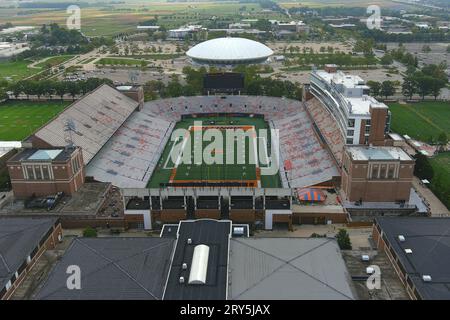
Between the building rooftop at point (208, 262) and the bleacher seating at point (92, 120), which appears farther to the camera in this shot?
the bleacher seating at point (92, 120)

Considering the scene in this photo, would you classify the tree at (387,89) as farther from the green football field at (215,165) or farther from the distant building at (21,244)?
the distant building at (21,244)

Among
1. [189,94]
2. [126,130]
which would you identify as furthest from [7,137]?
[189,94]

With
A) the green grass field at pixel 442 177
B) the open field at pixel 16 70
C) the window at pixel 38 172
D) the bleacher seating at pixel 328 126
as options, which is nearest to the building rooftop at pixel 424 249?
the green grass field at pixel 442 177

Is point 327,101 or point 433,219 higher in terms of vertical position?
point 327,101

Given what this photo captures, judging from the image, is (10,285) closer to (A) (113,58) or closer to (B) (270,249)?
(B) (270,249)

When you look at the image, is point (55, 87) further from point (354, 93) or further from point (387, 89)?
point (387, 89)

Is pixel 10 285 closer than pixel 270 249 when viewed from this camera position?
Yes
